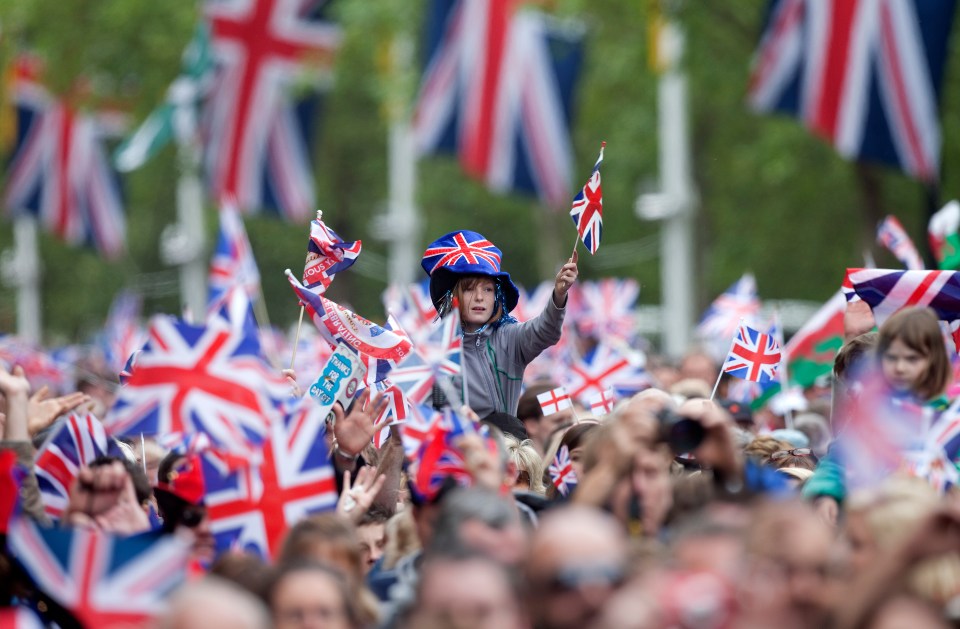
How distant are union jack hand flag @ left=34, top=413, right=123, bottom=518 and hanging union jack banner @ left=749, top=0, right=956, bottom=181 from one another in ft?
35.2

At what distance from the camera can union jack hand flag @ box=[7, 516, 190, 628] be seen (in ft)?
17.4

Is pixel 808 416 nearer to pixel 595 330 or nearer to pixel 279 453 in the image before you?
pixel 279 453

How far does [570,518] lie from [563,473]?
107 inches

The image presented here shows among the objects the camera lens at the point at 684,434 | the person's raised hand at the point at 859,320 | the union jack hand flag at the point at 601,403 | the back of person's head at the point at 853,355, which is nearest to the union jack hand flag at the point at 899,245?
the union jack hand flag at the point at 601,403

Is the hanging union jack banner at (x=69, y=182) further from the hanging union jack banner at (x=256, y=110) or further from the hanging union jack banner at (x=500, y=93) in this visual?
the hanging union jack banner at (x=500, y=93)

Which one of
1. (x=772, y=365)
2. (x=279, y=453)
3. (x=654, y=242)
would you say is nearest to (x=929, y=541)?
(x=279, y=453)

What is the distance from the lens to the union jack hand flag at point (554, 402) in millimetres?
9219

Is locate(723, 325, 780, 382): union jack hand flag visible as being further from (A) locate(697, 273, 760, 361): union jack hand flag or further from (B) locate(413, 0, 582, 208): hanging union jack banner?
(B) locate(413, 0, 582, 208): hanging union jack banner

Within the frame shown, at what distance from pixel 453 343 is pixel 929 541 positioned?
2886 millimetres

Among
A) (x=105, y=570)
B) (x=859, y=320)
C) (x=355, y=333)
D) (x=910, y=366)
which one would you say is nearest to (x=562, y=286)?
(x=355, y=333)

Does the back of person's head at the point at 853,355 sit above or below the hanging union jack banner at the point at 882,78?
below

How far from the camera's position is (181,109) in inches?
1133

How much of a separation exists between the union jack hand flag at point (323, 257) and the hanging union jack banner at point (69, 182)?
25857 mm

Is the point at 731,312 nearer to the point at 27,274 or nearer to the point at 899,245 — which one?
the point at 899,245
